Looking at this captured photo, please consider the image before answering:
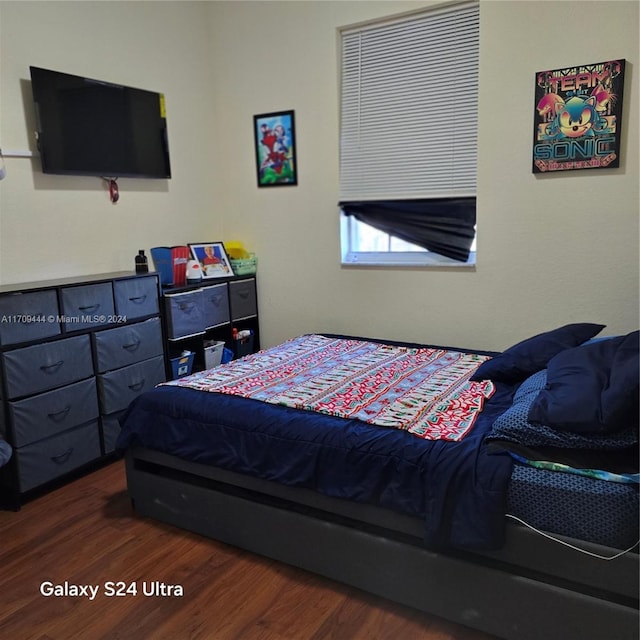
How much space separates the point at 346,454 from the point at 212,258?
2.26m

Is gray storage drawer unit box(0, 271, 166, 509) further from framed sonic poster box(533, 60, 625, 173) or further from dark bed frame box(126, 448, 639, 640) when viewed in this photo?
framed sonic poster box(533, 60, 625, 173)

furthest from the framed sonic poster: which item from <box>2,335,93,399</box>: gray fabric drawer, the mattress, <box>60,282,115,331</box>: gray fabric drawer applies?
<box>2,335,93,399</box>: gray fabric drawer

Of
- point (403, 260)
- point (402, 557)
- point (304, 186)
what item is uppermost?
point (304, 186)

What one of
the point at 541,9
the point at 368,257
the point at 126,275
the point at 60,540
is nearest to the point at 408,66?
the point at 541,9

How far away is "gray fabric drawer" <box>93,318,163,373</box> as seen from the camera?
9.55ft

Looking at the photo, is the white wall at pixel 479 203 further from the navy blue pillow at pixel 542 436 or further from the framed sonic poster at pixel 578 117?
the navy blue pillow at pixel 542 436

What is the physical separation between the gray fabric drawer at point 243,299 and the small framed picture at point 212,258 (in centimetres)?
11

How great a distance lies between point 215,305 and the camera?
368cm

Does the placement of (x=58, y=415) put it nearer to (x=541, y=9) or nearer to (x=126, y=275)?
(x=126, y=275)

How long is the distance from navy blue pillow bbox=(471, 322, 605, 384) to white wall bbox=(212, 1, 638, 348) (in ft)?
2.07

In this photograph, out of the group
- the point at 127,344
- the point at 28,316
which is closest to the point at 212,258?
the point at 127,344

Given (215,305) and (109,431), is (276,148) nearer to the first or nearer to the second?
(215,305)

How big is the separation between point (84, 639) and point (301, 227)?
272cm

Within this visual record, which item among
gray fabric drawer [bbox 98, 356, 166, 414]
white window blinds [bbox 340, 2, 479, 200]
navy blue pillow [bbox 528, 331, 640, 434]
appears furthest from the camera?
white window blinds [bbox 340, 2, 479, 200]
